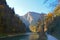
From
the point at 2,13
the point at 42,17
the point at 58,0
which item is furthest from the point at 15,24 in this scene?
the point at 58,0

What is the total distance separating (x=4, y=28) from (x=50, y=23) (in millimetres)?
12588

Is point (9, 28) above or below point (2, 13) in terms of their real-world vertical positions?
below

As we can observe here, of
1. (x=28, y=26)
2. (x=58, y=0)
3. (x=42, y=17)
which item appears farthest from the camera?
(x=28, y=26)

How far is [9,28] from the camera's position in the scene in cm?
5031

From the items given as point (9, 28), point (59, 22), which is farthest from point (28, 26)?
point (59, 22)

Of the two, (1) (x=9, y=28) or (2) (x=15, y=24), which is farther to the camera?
(2) (x=15, y=24)

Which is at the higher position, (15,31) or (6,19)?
(6,19)

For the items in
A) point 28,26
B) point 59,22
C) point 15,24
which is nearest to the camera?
point 59,22

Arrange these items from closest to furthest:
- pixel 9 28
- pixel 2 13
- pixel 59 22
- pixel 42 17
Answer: pixel 59 22 < pixel 42 17 < pixel 2 13 < pixel 9 28

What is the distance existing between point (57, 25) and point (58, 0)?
32.2 metres

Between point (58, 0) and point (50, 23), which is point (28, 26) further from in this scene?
point (58, 0)

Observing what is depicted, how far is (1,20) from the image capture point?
45812 millimetres

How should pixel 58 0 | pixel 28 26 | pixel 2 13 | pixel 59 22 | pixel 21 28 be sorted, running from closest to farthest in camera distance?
pixel 58 0, pixel 59 22, pixel 2 13, pixel 21 28, pixel 28 26

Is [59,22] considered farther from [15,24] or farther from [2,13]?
[15,24]
